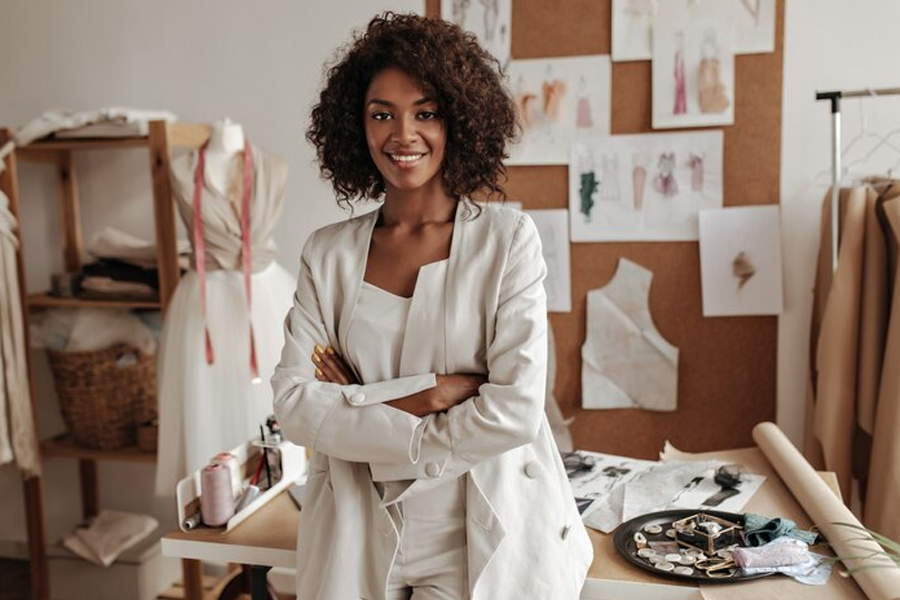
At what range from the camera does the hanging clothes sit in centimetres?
291

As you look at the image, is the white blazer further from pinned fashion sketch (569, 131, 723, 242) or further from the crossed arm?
pinned fashion sketch (569, 131, 723, 242)

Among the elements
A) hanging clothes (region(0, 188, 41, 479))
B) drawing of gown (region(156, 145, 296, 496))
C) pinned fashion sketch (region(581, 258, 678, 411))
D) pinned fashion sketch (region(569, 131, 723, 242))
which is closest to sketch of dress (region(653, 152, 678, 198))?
pinned fashion sketch (region(569, 131, 723, 242))

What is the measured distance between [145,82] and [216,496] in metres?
1.91

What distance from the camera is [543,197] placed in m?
2.87

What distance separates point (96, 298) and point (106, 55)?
88 cm

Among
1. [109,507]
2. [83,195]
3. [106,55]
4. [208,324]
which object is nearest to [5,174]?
[83,195]

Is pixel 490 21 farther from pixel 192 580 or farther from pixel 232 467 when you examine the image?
pixel 192 580

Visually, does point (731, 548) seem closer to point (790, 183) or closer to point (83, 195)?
point (790, 183)

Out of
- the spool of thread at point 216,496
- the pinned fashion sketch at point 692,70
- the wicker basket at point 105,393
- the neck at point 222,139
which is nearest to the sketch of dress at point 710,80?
the pinned fashion sketch at point 692,70

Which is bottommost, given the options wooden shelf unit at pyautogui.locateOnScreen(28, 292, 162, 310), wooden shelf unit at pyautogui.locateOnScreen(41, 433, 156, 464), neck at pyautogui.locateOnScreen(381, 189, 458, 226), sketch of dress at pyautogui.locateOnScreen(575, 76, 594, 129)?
wooden shelf unit at pyautogui.locateOnScreen(41, 433, 156, 464)

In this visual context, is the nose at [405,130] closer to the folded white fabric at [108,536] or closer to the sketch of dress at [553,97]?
the sketch of dress at [553,97]

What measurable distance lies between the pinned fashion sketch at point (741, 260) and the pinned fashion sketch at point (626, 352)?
0.61ft

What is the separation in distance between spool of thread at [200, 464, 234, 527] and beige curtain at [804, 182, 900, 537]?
1.51 m

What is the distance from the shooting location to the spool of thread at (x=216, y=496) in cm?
176
